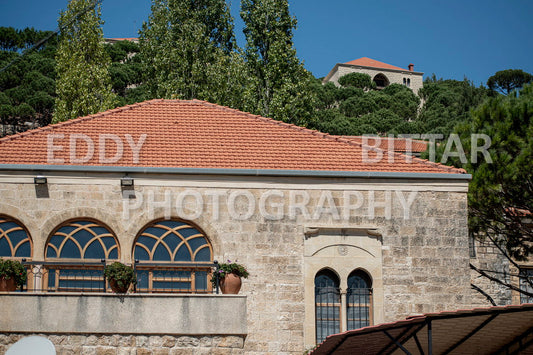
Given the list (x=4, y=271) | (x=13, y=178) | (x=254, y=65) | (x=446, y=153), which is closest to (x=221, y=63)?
(x=254, y=65)

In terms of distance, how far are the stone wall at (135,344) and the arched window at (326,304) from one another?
2784 millimetres

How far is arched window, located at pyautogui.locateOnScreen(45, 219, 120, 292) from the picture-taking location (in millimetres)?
14734

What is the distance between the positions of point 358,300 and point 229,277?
3481 mm

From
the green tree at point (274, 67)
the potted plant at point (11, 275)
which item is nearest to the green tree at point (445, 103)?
the green tree at point (274, 67)

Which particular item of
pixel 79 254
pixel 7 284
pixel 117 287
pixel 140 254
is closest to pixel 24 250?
pixel 79 254

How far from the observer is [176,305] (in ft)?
42.8

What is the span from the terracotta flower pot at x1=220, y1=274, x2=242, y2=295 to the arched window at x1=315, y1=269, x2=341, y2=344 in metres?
2.39

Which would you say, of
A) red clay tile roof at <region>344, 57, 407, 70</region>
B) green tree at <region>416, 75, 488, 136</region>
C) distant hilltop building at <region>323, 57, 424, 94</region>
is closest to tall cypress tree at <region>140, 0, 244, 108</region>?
green tree at <region>416, 75, 488, 136</region>

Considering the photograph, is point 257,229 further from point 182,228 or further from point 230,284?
point 230,284

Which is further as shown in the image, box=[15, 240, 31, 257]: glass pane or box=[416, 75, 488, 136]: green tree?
box=[416, 75, 488, 136]: green tree

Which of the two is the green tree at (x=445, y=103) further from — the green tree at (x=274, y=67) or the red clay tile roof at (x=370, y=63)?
the green tree at (x=274, y=67)

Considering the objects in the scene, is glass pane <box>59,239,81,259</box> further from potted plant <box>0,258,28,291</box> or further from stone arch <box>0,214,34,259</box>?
potted plant <box>0,258,28,291</box>

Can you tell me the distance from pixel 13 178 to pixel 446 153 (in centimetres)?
1148

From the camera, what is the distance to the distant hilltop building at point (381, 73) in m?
107
